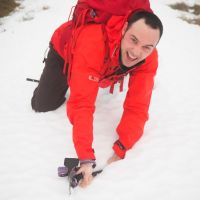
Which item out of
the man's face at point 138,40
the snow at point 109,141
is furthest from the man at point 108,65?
the snow at point 109,141

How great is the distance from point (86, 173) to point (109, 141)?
0.76 metres

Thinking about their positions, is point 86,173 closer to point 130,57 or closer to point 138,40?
point 130,57

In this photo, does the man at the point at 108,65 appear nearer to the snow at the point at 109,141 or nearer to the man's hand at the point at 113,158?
the man's hand at the point at 113,158

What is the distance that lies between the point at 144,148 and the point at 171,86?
1592mm

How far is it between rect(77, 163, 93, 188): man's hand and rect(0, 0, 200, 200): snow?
0.06 m

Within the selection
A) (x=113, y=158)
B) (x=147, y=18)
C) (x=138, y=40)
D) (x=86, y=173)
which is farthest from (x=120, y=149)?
(x=147, y=18)

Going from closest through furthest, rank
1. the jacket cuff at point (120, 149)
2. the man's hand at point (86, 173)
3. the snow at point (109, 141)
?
the man's hand at point (86, 173), the snow at point (109, 141), the jacket cuff at point (120, 149)

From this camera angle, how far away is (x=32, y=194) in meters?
2.65

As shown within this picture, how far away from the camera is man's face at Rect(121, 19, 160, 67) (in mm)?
2459

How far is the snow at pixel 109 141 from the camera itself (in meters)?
2.69

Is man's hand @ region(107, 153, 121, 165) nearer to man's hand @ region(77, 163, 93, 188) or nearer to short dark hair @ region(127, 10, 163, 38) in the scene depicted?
man's hand @ region(77, 163, 93, 188)

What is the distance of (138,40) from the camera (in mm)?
2504

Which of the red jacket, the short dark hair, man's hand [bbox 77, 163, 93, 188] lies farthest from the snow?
the short dark hair

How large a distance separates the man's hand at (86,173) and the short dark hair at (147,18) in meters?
1.31
